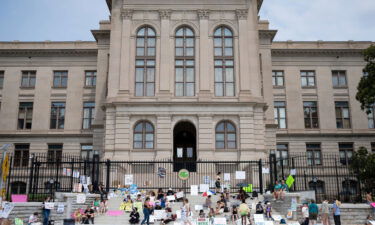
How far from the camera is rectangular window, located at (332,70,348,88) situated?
5472 cm

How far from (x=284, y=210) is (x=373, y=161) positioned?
1319cm

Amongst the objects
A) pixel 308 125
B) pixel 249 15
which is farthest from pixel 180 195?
pixel 308 125

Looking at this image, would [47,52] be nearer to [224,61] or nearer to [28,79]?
[28,79]

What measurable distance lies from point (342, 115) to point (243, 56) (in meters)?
20.4

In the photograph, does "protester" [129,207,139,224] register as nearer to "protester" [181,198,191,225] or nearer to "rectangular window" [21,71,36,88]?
"protester" [181,198,191,225]

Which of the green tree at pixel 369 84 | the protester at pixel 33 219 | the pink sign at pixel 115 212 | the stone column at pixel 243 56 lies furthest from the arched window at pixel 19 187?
the green tree at pixel 369 84

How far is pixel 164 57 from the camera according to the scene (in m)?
40.9

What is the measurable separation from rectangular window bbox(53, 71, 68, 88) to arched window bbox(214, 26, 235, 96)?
2282 centimetres

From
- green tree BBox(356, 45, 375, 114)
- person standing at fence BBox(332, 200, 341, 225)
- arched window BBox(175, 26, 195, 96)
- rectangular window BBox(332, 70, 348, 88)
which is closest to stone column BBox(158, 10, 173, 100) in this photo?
arched window BBox(175, 26, 195, 96)

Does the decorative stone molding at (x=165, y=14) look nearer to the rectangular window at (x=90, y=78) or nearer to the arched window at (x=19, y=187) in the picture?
the rectangular window at (x=90, y=78)

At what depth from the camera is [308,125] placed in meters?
53.4

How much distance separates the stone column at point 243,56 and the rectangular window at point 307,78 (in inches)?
634

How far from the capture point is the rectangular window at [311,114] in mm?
53438

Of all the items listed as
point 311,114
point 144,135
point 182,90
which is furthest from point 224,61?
point 311,114
